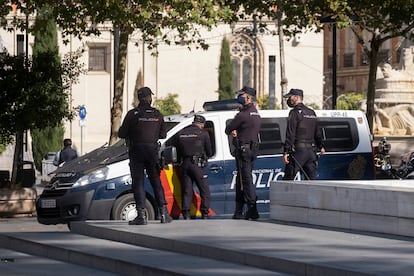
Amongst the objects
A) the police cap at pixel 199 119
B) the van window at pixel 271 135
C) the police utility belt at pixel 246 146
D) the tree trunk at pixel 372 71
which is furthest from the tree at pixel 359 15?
the police utility belt at pixel 246 146

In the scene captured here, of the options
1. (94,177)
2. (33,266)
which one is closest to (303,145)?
(94,177)

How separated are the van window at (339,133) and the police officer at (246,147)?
3.82 metres

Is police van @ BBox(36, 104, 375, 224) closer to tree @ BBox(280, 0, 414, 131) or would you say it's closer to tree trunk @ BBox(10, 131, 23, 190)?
tree trunk @ BBox(10, 131, 23, 190)

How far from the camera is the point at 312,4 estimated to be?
109 feet

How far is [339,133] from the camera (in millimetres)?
22734

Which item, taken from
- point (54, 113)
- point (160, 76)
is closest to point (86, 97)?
point (160, 76)

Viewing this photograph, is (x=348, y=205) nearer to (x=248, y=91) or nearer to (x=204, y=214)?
(x=248, y=91)

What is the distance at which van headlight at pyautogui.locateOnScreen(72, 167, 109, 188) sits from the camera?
20359 mm

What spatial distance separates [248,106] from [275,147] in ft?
9.87

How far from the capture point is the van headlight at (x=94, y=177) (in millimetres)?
20359

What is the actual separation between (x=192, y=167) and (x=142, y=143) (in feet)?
8.78

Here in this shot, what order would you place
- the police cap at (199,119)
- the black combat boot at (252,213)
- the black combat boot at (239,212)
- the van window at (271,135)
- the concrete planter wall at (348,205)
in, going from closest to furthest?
the concrete planter wall at (348,205) → the black combat boot at (252,213) → the black combat boot at (239,212) → the police cap at (199,119) → the van window at (271,135)

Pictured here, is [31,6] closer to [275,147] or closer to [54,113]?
[54,113]

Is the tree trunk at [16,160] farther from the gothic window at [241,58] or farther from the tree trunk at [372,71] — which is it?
the gothic window at [241,58]
